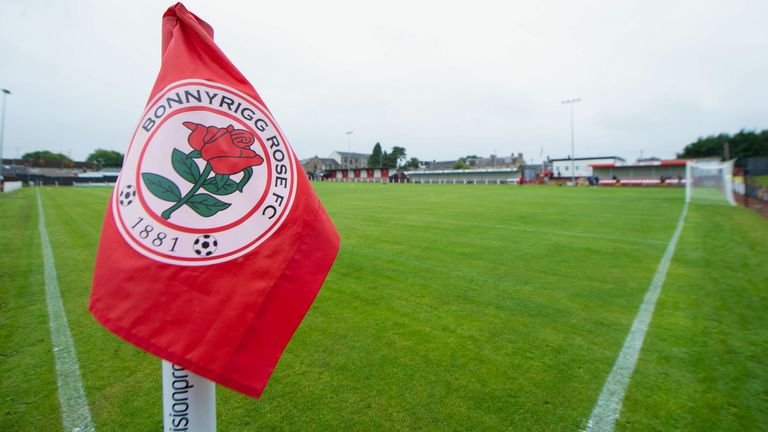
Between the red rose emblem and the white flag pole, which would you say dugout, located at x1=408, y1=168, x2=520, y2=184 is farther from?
the white flag pole

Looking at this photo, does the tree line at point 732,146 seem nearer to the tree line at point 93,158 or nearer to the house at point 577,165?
the house at point 577,165

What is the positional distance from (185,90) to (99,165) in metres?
124

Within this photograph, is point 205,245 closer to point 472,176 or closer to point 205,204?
point 205,204

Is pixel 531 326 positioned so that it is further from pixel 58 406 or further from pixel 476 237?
pixel 476 237

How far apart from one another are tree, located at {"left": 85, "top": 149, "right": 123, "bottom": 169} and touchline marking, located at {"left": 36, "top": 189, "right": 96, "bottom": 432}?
382 feet

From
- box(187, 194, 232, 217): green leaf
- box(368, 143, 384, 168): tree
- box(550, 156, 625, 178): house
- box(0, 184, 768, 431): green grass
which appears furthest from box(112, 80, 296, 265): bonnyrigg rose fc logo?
box(368, 143, 384, 168): tree

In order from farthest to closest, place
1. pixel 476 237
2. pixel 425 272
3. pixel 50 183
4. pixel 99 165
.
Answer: pixel 99 165 < pixel 50 183 < pixel 476 237 < pixel 425 272

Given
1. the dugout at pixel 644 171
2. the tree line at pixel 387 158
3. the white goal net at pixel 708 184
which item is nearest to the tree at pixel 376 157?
the tree line at pixel 387 158

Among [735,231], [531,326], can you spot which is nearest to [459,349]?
[531,326]

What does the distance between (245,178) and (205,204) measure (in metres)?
0.15

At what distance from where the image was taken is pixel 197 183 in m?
1.21

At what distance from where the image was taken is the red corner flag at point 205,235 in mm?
1148

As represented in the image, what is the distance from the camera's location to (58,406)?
8.64 feet

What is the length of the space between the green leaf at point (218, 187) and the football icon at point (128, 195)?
9.1 inches
